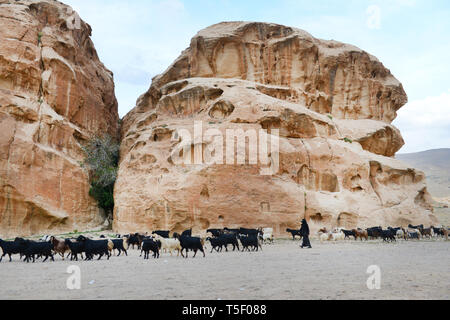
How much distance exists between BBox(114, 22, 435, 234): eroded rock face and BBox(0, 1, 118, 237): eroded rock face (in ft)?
16.9

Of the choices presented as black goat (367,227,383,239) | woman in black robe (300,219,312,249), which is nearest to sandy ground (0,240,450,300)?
woman in black robe (300,219,312,249)

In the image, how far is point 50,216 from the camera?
2920 centimetres

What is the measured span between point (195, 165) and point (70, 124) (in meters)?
15.1

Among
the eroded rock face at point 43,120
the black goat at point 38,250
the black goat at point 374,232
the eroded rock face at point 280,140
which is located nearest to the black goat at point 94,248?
the black goat at point 38,250

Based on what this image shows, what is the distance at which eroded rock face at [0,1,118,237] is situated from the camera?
1100 inches

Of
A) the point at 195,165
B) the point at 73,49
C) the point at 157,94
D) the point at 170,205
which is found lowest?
the point at 170,205

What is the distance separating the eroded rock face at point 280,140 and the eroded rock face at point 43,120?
5162 mm

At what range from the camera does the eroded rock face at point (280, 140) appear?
25.8 m

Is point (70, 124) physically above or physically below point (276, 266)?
above

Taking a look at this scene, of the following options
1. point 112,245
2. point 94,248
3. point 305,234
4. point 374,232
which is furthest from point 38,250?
point 374,232

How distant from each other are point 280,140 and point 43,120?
67.5ft

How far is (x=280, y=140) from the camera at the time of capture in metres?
28.9
